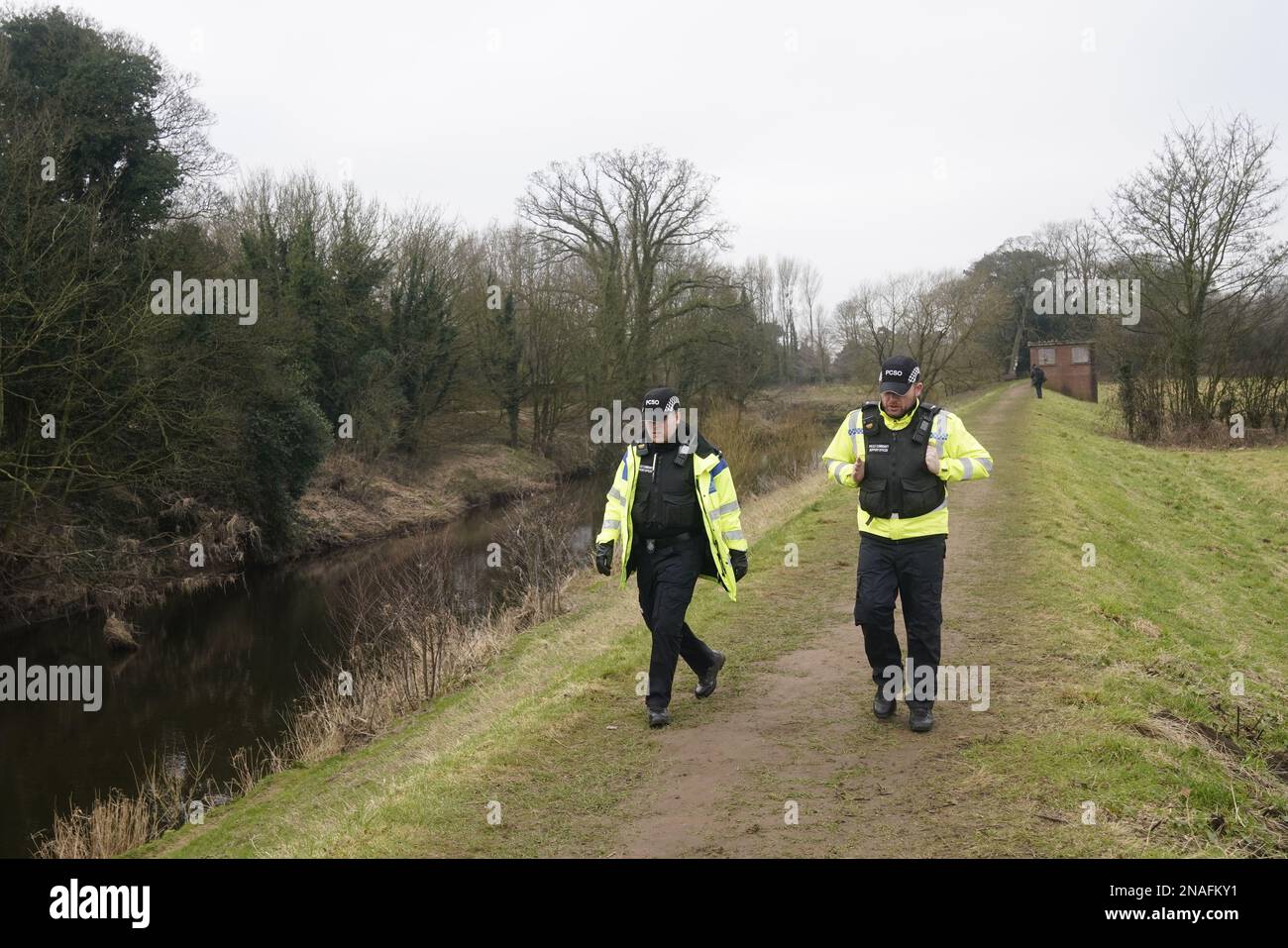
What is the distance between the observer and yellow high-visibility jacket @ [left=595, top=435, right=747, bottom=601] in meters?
6.46

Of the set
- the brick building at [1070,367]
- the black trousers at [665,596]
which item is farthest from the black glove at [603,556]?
the brick building at [1070,367]

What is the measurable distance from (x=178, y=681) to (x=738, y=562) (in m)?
12.7

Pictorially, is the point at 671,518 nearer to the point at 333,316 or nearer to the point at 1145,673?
the point at 1145,673

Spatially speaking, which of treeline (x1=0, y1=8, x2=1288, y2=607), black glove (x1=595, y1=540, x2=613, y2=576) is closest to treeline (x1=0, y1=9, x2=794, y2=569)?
treeline (x1=0, y1=8, x2=1288, y2=607)

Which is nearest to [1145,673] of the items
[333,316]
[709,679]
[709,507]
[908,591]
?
[908,591]

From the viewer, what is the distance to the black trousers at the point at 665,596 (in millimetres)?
6492

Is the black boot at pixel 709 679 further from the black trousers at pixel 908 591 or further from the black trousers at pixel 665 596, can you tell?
the black trousers at pixel 908 591

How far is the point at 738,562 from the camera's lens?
6.50m

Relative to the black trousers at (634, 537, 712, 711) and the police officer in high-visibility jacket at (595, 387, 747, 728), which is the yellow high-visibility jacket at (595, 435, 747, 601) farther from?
the black trousers at (634, 537, 712, 711)

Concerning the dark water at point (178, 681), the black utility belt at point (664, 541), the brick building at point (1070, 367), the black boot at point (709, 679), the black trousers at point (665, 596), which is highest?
the brick building at point (1070, 367)
